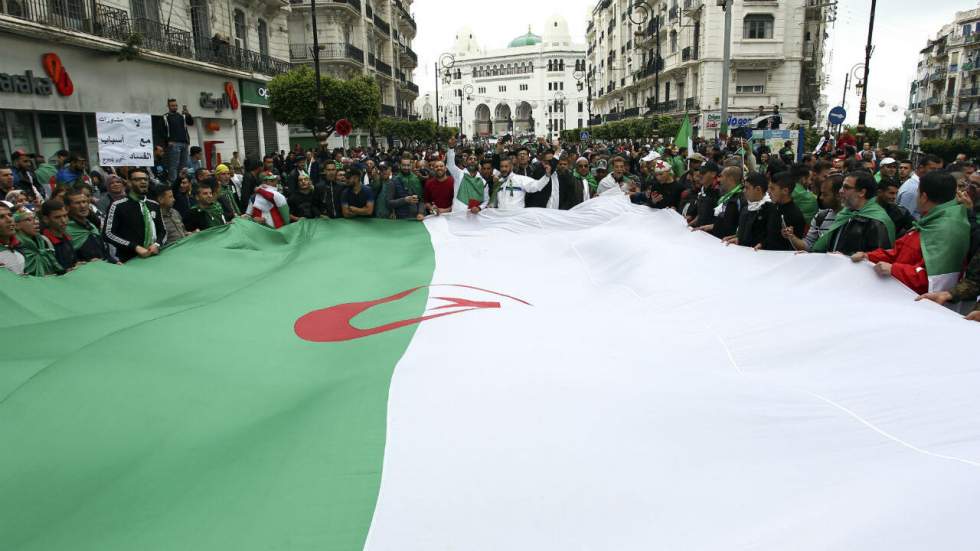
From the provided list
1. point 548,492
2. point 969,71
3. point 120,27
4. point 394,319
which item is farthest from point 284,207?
point 969,71

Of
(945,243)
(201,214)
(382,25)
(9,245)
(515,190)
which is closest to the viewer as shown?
(945,243)

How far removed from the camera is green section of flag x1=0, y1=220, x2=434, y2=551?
2.41 m

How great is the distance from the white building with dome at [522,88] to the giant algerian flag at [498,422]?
145056mm

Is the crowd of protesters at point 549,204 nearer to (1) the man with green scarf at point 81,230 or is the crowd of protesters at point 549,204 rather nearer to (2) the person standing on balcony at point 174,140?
(1) the man with green scarf at point 81,230

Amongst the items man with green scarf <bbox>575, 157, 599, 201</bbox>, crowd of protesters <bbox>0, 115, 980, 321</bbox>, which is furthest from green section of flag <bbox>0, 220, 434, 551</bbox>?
man with green scarf <bbox>575, 157, 599, 201</bbox>

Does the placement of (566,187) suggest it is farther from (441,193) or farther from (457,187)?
(441,193)

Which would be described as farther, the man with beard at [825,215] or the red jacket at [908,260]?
the man with beard at [825,215]

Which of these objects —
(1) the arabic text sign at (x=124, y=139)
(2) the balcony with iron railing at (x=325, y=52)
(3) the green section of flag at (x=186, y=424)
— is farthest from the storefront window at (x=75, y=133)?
(2) the balcony with iron railing at (x=325, y=52)

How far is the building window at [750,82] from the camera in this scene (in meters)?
48.6

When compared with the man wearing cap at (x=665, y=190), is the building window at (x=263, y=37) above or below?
above

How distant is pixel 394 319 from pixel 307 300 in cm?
103

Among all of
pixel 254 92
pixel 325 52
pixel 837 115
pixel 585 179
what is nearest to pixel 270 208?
pixel 585 179

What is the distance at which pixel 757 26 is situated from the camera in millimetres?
48000

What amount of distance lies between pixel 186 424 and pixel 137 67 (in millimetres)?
21099
